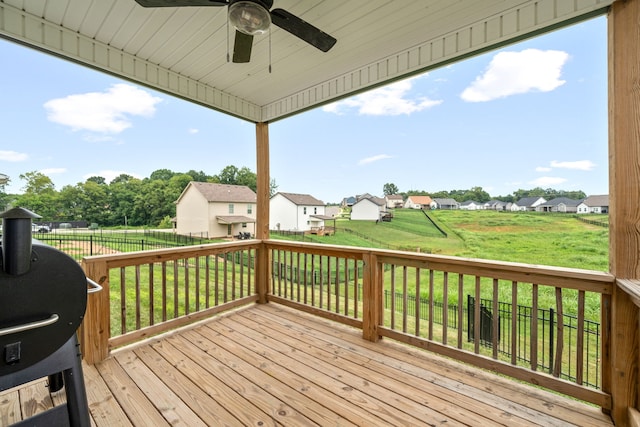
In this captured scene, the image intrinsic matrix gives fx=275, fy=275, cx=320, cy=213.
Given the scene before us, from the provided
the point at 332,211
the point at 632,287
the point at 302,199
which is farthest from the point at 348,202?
the point at 632,287

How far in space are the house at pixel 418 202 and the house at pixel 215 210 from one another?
224cm

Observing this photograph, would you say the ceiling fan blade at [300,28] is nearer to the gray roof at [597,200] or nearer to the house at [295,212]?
the house at [295,212]

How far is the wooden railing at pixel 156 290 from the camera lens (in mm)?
2404

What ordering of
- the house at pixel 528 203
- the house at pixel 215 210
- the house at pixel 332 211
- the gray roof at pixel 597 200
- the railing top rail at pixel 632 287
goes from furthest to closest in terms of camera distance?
the house at pixel 332 211 → the house at pixel 215 210 → the house at pixel 528 203 → the gray roof at pixel 597 200 → the railing top rail at pixel 632 287

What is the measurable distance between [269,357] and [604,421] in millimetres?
2383

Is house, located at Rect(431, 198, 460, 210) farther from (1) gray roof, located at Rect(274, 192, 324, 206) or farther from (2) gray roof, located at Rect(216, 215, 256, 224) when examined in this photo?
(2) gray roof, located at Rect(216, 215, 256, 224)

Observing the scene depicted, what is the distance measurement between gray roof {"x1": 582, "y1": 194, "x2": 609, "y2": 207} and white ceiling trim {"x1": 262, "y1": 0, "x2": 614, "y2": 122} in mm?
1271

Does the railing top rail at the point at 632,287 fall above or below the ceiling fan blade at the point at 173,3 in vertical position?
below

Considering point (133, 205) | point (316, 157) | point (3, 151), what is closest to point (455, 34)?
point (316, 157)

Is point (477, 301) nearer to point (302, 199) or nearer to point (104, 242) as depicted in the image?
point (302, 199)

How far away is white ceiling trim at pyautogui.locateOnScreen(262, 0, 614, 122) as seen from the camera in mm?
1985

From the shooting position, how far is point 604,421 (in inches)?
68.6

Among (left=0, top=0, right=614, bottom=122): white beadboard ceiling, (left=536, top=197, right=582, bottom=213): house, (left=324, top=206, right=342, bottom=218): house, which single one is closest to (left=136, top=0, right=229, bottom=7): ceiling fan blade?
(left=0, top=0, right=614, bottom=122): white beadboard ceiling

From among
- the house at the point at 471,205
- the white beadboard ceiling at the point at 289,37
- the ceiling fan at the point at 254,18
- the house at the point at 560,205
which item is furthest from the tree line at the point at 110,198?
the house at the point at 560,205
